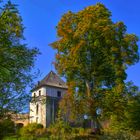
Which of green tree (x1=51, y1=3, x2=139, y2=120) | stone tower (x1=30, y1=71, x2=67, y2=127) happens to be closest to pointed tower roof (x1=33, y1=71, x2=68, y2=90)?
stone tower (x1=30, y1=71, x2=67, y2=127)

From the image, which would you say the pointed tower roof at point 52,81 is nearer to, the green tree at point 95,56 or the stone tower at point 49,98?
the stone tower at point 49,98

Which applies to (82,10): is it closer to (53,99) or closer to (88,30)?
(88,30)

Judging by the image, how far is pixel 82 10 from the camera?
33.1 m

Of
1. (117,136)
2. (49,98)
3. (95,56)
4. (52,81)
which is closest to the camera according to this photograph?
(117,136)

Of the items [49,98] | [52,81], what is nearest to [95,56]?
[49,98]

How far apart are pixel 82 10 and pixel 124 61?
18.2ft

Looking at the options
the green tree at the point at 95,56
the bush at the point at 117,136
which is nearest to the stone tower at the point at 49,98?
the green tree at the point at 95,56

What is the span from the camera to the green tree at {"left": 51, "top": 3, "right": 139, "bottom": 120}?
30578mm

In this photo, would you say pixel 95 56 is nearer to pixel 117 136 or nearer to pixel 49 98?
pixel 117 136

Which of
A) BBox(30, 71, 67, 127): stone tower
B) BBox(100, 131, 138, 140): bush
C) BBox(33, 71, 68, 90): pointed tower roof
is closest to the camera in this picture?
BBox(100, 131, 138, 140): bush

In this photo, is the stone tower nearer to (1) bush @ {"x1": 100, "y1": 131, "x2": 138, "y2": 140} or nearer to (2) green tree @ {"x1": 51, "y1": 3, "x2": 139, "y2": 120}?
(2) green tree @ {"x1": 51, "y1": 3, "x2": 139, "y2": 120}

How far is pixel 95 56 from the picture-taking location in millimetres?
31109

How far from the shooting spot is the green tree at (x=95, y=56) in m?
30.6

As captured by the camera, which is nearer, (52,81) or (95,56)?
(95,56)
